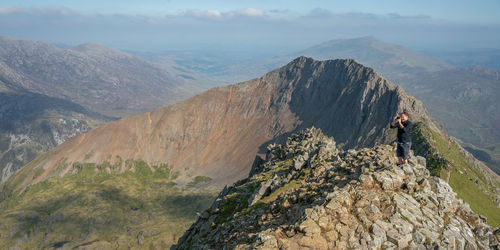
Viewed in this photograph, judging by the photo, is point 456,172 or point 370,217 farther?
point 456,172

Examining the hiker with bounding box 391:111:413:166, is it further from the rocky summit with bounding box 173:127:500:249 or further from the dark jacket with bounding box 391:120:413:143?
the rocky summit with bounding box 173:127:500:249

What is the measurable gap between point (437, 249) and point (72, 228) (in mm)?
211620

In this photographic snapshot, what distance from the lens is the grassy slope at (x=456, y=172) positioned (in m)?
101

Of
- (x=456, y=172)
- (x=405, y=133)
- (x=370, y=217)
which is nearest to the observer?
(x=370, y=217)

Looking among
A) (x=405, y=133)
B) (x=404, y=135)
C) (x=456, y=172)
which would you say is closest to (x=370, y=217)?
(x=404, y=135)

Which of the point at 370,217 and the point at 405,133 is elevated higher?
the point at 405,133

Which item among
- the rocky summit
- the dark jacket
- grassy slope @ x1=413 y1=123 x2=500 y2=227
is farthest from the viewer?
grassy slope @ x1=413 y1=123 x2=500 y2=227

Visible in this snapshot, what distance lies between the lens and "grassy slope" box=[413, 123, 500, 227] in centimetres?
10100

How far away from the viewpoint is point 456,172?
11488 cm

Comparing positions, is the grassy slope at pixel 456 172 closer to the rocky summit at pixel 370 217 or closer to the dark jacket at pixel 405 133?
the rocky summit at pixel 370 217

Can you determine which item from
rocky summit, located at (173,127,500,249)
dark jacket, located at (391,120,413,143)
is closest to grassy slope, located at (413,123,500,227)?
rocky summit, located at (173,127,500,249)

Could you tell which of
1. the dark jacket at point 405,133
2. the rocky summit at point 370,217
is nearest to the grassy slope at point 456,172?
the rocky summit at point 370,217

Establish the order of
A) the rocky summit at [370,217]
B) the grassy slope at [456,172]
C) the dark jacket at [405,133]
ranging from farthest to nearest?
the grassy slope at [456,172] → the dark jacket at [405,133] → the rocky summit at [370,217]

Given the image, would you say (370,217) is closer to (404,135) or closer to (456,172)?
(404,135)
